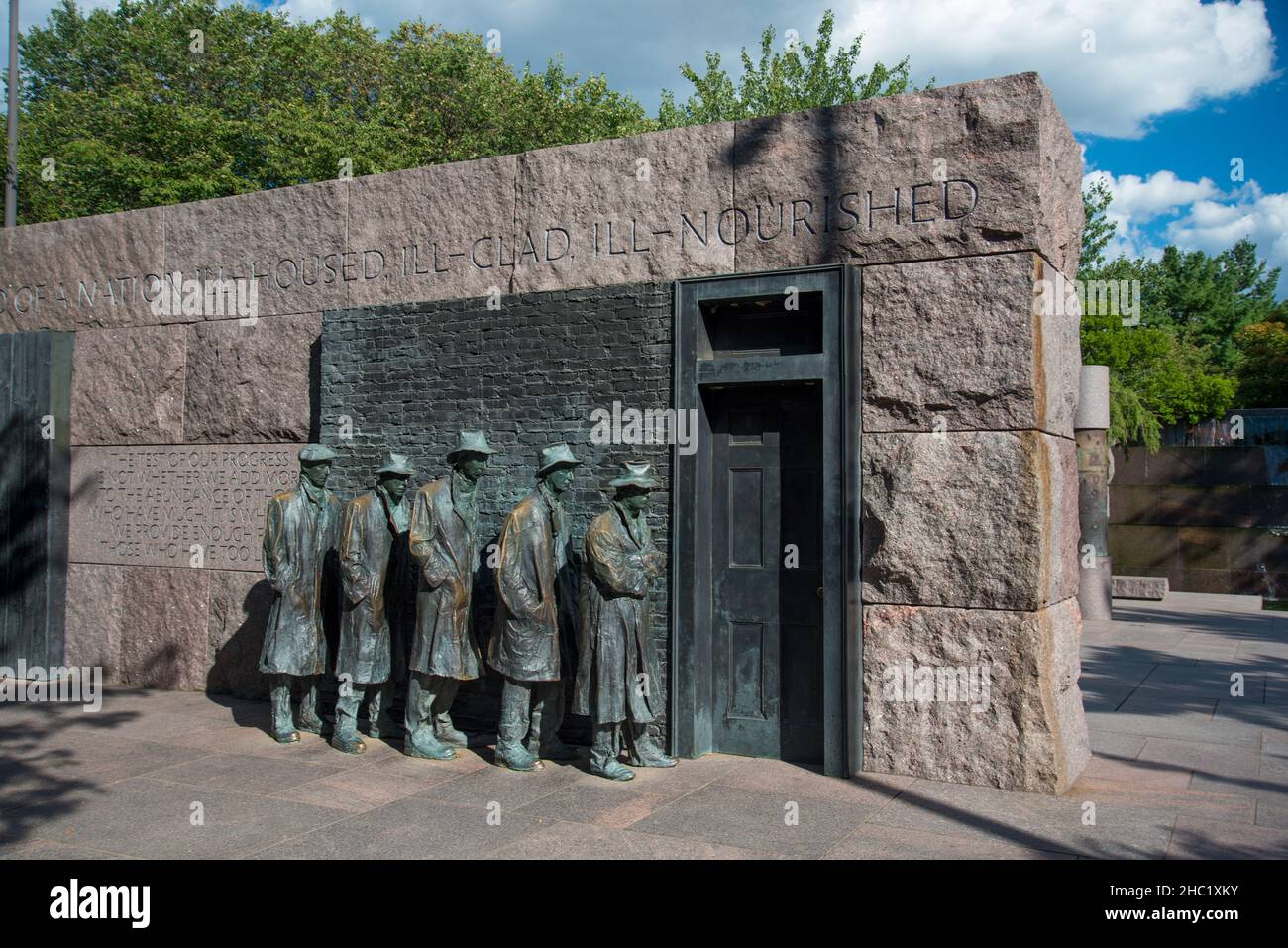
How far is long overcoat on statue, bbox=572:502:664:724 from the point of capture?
609cm

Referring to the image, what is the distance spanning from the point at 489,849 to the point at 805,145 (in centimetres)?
448

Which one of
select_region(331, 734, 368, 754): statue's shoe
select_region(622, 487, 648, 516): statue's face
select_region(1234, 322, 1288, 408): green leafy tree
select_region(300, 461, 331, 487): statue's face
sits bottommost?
select_region(331, 734, 368, 754): statue's shoe

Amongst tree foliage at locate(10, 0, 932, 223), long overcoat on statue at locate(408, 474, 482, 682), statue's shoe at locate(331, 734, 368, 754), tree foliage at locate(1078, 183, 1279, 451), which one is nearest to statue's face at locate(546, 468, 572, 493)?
long overcoat on statue at locate(408, 474, 482, 682)

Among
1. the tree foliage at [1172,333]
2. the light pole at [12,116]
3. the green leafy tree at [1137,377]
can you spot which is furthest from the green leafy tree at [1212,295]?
the light pole at [12,116]

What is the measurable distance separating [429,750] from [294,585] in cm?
145

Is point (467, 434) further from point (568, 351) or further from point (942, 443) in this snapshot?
point (942, 443)

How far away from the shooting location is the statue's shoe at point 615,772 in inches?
240

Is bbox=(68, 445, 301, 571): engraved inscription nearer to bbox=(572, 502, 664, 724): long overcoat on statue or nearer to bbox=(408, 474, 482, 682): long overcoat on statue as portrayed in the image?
bbox=(408, 474, 482, 682): long overcoat on statue

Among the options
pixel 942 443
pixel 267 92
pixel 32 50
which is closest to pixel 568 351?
pixel 942 443

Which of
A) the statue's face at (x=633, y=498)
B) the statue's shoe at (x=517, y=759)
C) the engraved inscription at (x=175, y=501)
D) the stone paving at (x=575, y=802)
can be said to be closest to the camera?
the stone paving at (x=575, y=802)

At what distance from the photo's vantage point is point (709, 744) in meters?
6.70

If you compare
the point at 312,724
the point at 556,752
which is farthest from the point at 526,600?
the point at 312,724

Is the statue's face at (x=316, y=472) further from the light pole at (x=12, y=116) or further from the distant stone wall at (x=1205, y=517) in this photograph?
the distant stone wall at (x=1205, y=517)

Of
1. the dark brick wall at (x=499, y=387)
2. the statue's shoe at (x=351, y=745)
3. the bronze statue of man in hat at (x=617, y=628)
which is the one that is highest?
the dark brick wall at (x=499, y=387)
